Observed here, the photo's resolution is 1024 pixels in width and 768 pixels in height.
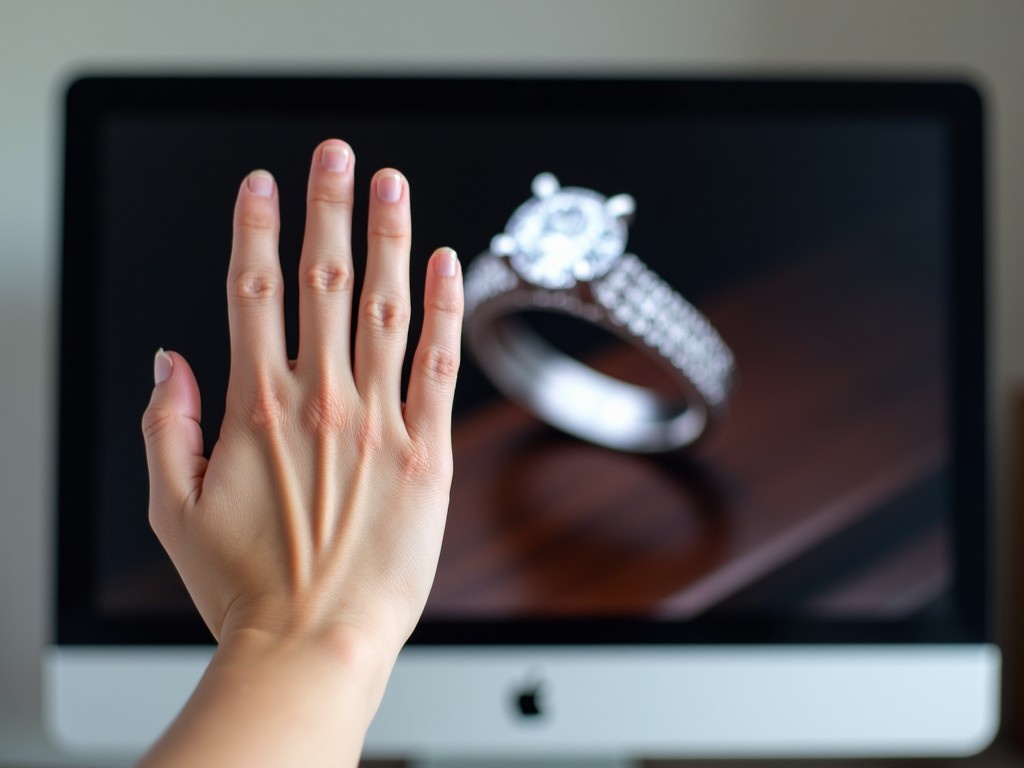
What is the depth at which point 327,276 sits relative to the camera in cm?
51

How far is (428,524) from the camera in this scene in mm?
465

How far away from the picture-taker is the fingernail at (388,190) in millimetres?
507

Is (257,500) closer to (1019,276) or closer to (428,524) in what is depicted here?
(428,524)

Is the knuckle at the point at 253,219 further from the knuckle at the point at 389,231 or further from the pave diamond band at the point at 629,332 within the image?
the pave diamond band at the point at 629,332

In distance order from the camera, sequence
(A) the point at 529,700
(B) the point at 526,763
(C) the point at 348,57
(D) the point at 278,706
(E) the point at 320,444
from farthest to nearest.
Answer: (C) the point at 348,57, (B) the point at 526,763, (A) the point at 529,700, (E) the point at 320,444, (D) the point at 278,706

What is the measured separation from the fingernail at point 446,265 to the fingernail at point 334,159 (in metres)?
0.07

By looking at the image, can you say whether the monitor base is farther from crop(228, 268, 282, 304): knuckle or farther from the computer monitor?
crop(228, 268, 282, 304): knuckle

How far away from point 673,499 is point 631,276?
0.70 feet

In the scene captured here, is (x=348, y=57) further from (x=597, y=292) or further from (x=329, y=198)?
(x=329, y=198)

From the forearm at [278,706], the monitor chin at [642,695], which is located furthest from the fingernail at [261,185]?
the monitor chin at [642,695]

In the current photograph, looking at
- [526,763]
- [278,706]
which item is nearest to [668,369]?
[526,763]

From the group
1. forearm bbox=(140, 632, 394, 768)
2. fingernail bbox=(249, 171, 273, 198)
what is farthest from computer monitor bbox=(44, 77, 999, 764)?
forearm bbox=(140, 632, 394, 768)

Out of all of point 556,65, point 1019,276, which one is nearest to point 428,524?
point 556,65

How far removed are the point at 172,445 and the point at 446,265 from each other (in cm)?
18
